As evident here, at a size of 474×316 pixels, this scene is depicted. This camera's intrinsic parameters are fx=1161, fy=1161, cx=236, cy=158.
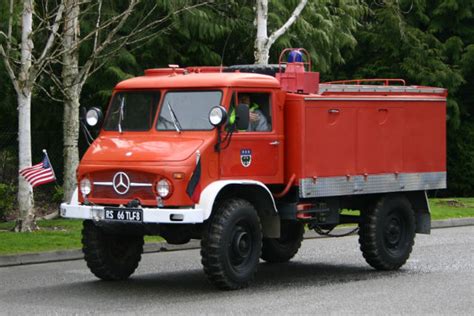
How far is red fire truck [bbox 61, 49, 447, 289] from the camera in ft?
43.6

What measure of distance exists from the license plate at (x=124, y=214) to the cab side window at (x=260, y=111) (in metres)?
1.99

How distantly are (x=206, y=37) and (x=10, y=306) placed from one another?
14.8m

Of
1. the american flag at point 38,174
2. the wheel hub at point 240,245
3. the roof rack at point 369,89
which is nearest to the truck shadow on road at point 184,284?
the wheel hub at point 240,245

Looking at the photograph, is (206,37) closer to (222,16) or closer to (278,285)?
(222,16)

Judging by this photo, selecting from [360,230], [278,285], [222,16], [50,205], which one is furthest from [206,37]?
[278,285]

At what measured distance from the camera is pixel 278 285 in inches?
555

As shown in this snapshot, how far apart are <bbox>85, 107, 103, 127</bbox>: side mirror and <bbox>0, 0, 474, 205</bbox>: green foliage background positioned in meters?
6.19

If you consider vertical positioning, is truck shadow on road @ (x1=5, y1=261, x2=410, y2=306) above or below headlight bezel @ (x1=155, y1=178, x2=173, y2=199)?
below

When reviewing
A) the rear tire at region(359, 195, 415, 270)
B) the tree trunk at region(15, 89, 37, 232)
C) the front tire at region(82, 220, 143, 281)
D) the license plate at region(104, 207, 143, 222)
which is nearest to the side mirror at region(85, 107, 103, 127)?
the front tire at region(82, 220, 143, 281)

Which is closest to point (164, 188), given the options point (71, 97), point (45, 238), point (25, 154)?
point (45, 238)

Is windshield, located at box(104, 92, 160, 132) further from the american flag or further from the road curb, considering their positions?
the american flag

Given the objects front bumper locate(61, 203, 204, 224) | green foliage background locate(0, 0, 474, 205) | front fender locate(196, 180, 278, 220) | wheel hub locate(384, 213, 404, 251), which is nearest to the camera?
front bumper locate(61, 203, 204, 224)

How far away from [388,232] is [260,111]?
2.85m

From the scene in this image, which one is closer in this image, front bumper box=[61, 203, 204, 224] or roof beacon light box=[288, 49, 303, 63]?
front bumper box=[61, 203, 204, 224]
